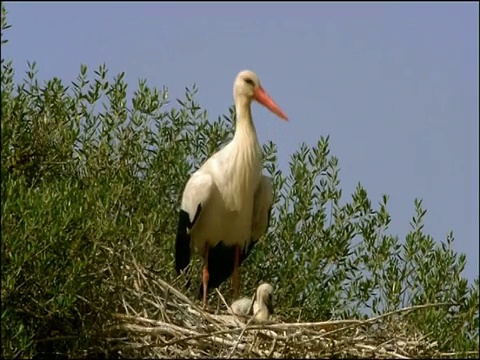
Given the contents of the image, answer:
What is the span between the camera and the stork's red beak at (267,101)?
806 cm

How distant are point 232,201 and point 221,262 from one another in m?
0.45

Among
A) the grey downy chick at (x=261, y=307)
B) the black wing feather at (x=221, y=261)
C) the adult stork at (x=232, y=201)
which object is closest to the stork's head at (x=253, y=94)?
the adult stork at (x=232, y=201)

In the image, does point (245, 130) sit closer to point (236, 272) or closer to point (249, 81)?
point (249, 81)

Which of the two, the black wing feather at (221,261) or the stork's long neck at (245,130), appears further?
the black wing feather at (221,261)

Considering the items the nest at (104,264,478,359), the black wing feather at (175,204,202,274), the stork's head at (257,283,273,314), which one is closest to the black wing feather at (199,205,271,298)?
the black wing feather at (175,204,202,274)

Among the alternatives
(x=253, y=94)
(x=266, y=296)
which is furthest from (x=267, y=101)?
(x=266, y=296)

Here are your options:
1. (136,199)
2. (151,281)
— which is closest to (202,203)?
(136,199)

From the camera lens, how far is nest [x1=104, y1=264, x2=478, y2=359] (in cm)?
640

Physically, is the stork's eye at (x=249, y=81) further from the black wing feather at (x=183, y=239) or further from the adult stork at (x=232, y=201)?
the black wing feather at (x=183, y=239)

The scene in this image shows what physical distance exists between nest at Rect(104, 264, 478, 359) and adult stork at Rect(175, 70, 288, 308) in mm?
913

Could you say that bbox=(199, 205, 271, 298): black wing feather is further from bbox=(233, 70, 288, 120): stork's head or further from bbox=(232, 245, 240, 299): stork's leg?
bbox=(233, 70, 288, 120): stork's head

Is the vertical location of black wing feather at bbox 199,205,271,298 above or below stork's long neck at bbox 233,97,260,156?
below

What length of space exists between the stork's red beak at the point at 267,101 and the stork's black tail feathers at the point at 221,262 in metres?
0.68

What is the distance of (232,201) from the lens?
7805 mm
